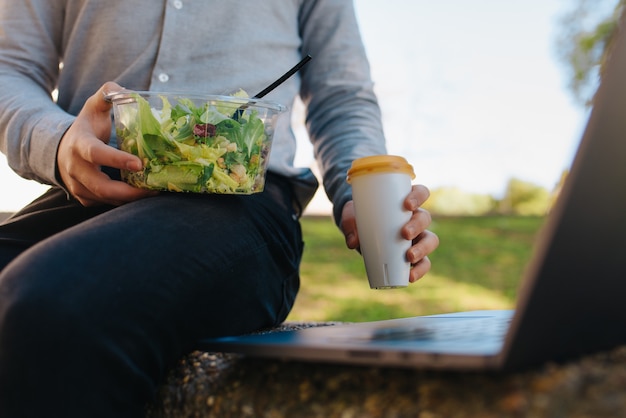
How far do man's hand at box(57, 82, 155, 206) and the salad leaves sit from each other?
1.1 inches

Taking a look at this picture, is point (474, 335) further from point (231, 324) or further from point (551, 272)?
point (231, 324)

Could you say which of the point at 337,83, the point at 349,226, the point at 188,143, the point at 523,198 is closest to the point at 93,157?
the point at 188,143

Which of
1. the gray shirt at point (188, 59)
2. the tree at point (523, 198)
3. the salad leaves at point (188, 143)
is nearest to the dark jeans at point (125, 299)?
the salad leaves at point (188, 143)

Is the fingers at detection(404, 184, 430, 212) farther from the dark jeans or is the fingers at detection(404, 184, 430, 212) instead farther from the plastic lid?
the dark jeans

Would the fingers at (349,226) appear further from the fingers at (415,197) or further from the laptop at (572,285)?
the laptop at (572,285)

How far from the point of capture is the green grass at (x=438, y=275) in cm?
396

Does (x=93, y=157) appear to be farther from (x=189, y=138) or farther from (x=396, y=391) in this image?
(x=396, y=391)

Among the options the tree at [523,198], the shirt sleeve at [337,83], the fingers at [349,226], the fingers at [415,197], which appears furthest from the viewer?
the tree at [523,198]

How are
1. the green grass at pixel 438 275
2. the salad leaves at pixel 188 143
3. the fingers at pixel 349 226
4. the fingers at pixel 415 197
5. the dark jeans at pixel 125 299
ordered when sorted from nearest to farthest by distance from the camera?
the dark jeans at pixel 125 299 < the salad leaves at pixel 188 143 < the fingers at pixel 415 197 < the fingers at pixel 349 226 < the green grass at pixel 438 275

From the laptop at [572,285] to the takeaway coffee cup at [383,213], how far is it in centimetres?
41

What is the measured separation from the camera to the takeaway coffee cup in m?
0.94

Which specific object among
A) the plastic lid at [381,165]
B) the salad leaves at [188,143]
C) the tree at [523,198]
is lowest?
the tree at [523,198]

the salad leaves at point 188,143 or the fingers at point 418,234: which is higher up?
the salad leaves at point 188,143

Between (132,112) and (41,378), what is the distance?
0.40m
